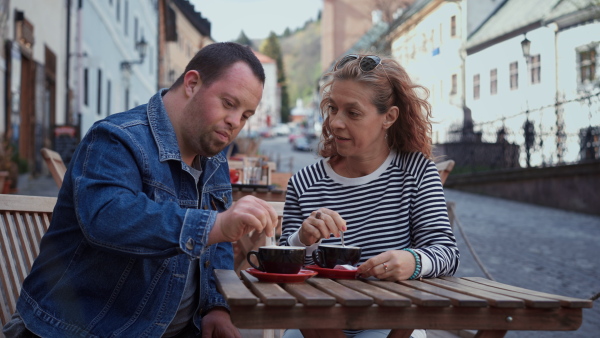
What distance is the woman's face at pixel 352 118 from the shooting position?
279cm

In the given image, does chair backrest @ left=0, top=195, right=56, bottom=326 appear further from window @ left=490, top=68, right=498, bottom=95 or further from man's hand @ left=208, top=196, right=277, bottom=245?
window @ left=490, top=68, right=498, bottom=95

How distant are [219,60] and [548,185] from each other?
15.7 metres

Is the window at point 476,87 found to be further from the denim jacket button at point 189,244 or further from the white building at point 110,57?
the denim jacket button at point 189,244

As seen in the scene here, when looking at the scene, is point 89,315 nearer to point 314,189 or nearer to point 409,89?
point 314,189

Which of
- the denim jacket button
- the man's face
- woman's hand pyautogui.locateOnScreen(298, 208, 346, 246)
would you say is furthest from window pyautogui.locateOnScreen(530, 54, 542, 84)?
the denim jacket button

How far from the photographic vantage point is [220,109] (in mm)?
2238

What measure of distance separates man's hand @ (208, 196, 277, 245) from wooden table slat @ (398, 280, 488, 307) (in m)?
0.44

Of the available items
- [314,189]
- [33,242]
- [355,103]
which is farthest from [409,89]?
[33,242]

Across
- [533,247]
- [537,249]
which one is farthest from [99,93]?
[537,249]

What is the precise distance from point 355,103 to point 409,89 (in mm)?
277

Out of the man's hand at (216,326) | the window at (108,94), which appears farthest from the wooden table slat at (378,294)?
the window at (108,94)

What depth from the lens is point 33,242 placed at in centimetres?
269

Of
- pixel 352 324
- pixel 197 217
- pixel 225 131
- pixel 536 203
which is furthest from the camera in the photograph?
pixel 536 203

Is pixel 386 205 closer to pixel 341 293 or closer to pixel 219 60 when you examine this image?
pixel 219 60
